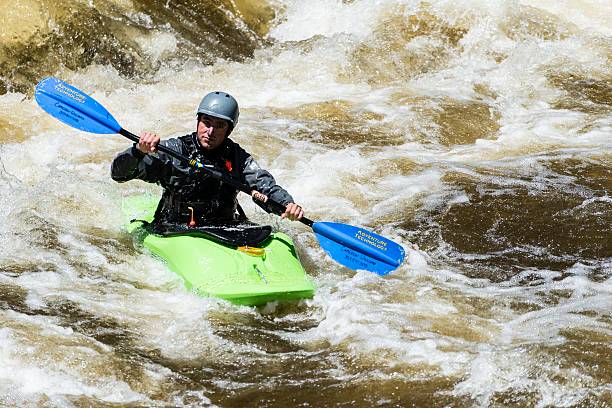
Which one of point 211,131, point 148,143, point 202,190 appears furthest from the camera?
point 202,190

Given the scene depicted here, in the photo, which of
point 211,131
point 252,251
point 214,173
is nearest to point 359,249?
point 252,251

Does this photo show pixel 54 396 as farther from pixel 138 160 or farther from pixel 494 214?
pixel 494 214

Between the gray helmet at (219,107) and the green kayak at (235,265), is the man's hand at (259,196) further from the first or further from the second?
the gray helmet at (219,107)

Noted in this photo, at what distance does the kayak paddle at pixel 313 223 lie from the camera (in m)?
5.25

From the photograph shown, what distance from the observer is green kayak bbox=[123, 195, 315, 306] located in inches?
192

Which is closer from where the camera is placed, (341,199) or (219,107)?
(219,107)

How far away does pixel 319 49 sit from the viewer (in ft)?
33.4

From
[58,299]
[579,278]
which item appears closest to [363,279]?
[579,278]

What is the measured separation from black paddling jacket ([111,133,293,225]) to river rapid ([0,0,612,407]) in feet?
1.38

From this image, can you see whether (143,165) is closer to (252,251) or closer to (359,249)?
(252,251)

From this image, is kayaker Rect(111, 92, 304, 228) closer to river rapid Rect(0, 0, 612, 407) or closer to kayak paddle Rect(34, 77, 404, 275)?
kayak paddle Rect(34, 77, 404, 275)

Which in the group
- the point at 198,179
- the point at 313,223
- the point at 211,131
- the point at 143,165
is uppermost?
the point at 211,131

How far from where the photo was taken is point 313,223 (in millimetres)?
5496

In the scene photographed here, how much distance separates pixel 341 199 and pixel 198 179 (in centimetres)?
189
